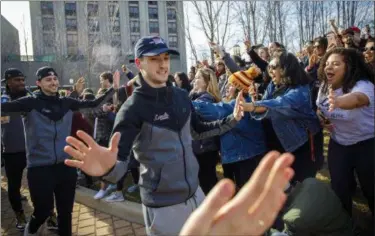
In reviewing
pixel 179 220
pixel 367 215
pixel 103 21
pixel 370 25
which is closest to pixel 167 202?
pixel 179 220

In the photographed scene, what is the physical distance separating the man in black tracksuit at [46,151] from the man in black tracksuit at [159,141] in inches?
56.6

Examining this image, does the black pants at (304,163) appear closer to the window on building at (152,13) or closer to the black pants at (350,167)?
the black pants at (350,167)

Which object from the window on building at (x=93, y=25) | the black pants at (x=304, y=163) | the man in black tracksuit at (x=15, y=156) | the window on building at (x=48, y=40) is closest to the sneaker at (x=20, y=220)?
the man in black tracksuit at (x=15, y=156)

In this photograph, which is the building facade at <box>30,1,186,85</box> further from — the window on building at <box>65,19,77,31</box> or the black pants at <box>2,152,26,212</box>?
the black pants at <box>2,152,26,212</box>

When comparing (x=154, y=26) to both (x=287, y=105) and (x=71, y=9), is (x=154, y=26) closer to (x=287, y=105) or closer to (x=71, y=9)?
(x=71, y=9)

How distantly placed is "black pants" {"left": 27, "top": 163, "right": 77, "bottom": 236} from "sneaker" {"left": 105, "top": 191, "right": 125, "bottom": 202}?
116cm

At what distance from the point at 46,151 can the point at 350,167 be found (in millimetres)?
2612

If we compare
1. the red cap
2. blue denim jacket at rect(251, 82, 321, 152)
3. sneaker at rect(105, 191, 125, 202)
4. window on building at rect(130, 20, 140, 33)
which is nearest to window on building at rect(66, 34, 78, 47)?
window on building at rect(130, 20, 140, 33)

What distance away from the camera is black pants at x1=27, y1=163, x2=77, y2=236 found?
307cm

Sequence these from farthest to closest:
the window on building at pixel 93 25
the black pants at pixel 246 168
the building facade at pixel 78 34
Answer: the window on building at pixel 93 25 → the building facade at pixel 78 34 → the black pants at pixel 246 168

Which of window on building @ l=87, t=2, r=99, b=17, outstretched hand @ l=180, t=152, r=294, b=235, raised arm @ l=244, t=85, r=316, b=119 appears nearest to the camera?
outstretched hand @ l=180, t=152, r=294, b=235

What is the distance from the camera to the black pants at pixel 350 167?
2562 mm

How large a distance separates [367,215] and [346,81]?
123 cm

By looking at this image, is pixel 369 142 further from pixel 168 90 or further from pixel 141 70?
pixel 141 70
